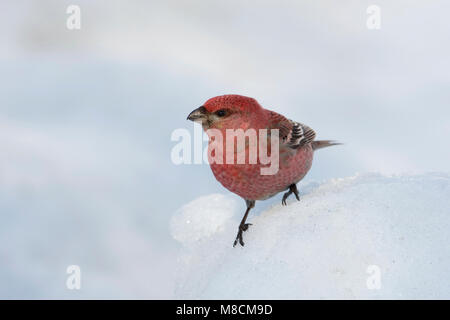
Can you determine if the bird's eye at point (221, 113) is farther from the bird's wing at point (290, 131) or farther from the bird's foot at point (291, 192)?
the bird's foot at point (291, 192)

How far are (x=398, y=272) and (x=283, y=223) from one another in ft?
2.68

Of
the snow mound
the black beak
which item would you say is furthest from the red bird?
the snow mound

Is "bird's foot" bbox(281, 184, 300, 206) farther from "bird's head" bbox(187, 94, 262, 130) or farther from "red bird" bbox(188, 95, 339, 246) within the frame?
"bird's head" bbox(187, 94, 262, 130)

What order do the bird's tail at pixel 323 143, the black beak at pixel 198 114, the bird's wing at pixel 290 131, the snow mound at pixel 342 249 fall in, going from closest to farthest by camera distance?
the snow mound at pixel 342 249
the black beak at pixel 198 114
the bird's wing at pixel 290 131
the bird's tail at pixel 323 143

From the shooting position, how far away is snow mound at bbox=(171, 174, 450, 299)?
114 inches

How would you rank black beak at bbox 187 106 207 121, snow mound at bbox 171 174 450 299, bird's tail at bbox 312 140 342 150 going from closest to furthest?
snow mound at bbox 171 174 450 299
black beak at bbox 187 106 207 121
bird's tail at bbox 312 140 342 150

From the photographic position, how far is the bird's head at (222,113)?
3520mm

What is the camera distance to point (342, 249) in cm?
307

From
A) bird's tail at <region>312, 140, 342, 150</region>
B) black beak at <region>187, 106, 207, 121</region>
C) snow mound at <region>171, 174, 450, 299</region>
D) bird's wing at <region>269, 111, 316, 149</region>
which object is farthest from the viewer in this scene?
bird's tail at <region>312, 140, 342, 150</region>

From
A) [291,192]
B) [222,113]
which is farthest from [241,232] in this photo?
[222,113]

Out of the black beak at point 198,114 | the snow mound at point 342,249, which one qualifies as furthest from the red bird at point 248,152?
the snow mound at point 342,249

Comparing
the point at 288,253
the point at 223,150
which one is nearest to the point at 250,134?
the point at 223,150
